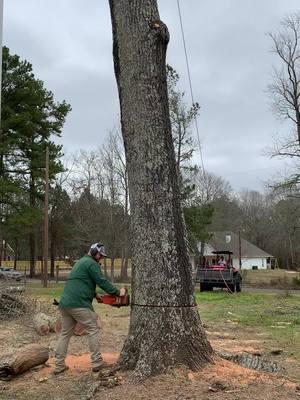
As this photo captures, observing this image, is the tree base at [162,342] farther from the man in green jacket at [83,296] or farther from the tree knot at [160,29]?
the tree knot at [160,29]

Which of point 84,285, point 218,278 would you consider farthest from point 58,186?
point 84,285

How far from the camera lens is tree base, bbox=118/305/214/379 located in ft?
20.7

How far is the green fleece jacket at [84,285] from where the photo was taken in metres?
7.27

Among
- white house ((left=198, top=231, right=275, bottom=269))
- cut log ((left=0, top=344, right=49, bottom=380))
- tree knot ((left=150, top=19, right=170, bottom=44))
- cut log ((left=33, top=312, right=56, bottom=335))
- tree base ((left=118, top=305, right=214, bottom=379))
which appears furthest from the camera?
white house ((left=198, top=231, right=275, bottom=269))

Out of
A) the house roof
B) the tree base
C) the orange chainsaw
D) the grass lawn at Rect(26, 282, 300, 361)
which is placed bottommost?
the grass lawn at Rect(26, 282, 300, 361)

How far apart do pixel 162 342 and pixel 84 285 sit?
1527 millimetres

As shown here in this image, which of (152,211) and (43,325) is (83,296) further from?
(43,325)

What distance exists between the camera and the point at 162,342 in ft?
20.9

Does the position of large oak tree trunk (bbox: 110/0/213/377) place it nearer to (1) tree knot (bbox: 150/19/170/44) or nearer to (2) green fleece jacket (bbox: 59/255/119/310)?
(1) tree knot (bbox: 150/19/170/44)

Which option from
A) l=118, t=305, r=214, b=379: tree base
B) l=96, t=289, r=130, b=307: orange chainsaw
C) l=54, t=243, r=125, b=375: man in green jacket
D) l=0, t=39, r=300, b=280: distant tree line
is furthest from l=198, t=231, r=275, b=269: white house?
l=118, t=305, r=214, b=379: tree base

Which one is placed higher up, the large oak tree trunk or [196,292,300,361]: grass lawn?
the large oak tree trunk

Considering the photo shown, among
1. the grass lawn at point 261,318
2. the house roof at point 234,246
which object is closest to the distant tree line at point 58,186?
the grass lawn at point 261,318

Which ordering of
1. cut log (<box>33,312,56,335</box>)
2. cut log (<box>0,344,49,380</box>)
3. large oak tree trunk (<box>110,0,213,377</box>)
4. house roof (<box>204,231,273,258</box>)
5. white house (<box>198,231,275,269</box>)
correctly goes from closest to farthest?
large oak tree trunk (<box>110,0,213,377</box>), cut log (<box>0,344,49,380</box>), cut log (<box>33,312,56,335</box>), house roof (<box>204,231,273,258</box>), white house (<box>198,231,275,269</box>)

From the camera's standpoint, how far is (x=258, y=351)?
373 inches
